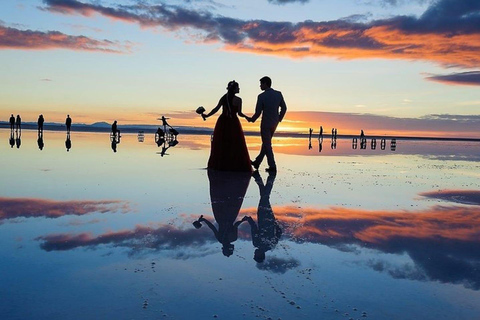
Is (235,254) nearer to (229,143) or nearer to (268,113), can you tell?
(229,143)

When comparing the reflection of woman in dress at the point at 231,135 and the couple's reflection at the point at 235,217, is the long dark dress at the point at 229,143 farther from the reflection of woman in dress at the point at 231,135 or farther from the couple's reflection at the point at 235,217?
the couple's reflection at the point at 235,217

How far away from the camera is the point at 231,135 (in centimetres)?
1377

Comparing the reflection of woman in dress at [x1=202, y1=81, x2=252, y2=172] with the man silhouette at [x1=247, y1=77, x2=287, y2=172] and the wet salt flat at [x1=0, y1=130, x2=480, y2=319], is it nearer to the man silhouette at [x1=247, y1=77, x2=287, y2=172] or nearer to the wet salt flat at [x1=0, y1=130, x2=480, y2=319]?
the man silhouette at [x1=247, y1=77, x2=287, y2=172]

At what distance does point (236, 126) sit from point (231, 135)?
33 cm

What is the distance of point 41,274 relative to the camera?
13.6 feet

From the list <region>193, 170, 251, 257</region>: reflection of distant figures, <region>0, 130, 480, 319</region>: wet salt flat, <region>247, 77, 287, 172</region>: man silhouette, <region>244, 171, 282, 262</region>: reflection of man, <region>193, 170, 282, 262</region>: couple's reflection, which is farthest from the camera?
<region>247, 77, 287, 172</region>: man silhouette

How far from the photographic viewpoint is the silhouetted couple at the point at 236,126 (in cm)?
1386

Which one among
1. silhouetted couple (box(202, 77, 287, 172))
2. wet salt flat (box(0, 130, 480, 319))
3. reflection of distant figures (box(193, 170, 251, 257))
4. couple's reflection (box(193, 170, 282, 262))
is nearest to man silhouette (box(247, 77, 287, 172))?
silhouetted couple (box(202, 77, 287, 172))

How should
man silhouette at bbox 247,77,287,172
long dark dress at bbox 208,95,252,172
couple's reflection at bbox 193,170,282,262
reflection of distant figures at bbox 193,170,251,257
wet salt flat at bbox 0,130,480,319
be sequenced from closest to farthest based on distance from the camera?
wet salt flat at bbox 0,130,480,319 → couple's reflection at bbox 193,170,282,262 → reflection of distant figures at bbox 193,170,251,257 → long dark dress at bbox 208,95,252,172 → man silhouette at bbox 247,77,287,172

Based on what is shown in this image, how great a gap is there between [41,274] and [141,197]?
15.3 ft

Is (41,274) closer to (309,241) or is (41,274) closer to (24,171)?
(309,241)

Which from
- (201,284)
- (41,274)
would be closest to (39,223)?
(41,274)

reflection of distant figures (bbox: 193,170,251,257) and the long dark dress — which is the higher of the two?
the long dark dress

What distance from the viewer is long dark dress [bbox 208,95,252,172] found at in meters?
13.8
